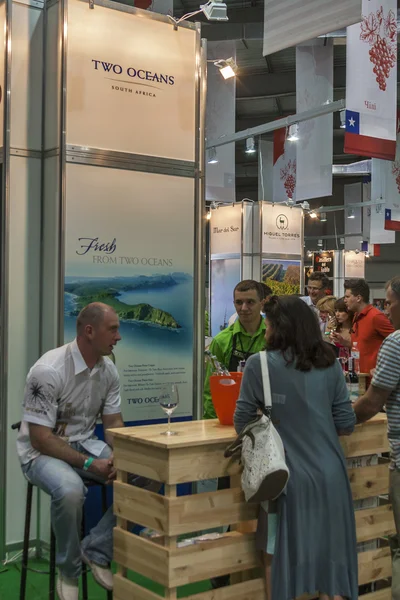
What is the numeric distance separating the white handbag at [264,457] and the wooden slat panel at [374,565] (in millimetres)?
829

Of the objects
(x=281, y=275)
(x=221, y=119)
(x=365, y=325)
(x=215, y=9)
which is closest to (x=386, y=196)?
(x=281, y=275)

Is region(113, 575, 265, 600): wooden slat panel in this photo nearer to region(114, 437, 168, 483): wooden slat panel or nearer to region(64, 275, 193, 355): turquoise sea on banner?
region(114, 437, 168, 483): wooden slat panel

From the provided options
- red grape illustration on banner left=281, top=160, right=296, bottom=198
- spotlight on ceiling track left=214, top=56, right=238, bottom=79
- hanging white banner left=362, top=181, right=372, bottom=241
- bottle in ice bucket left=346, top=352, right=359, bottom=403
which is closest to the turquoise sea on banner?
bottle in ice bucket left=346, top=352, right=359, bottom=403

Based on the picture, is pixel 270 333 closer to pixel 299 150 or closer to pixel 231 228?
pixel 299 150

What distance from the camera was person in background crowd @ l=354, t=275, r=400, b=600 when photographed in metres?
2.99

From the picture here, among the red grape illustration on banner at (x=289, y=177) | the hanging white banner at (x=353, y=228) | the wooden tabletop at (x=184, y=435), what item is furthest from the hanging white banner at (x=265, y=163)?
the wooden tabletop at (x=184, y=435)

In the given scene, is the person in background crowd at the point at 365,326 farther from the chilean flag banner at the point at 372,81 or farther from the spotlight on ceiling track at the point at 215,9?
the spotlight on ceiling track at the point at 215,9

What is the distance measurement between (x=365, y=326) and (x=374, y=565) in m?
2.26

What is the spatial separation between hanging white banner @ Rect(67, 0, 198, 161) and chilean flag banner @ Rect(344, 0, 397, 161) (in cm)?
258

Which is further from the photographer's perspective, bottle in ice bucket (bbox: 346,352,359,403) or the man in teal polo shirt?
the man in teal polo shirt

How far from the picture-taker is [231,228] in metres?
11.6

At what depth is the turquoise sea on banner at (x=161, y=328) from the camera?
13.3 feet

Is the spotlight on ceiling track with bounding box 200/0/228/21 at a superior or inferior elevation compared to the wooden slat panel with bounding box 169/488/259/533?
superior

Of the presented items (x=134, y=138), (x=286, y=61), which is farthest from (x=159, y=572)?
(x=286, y=61)
